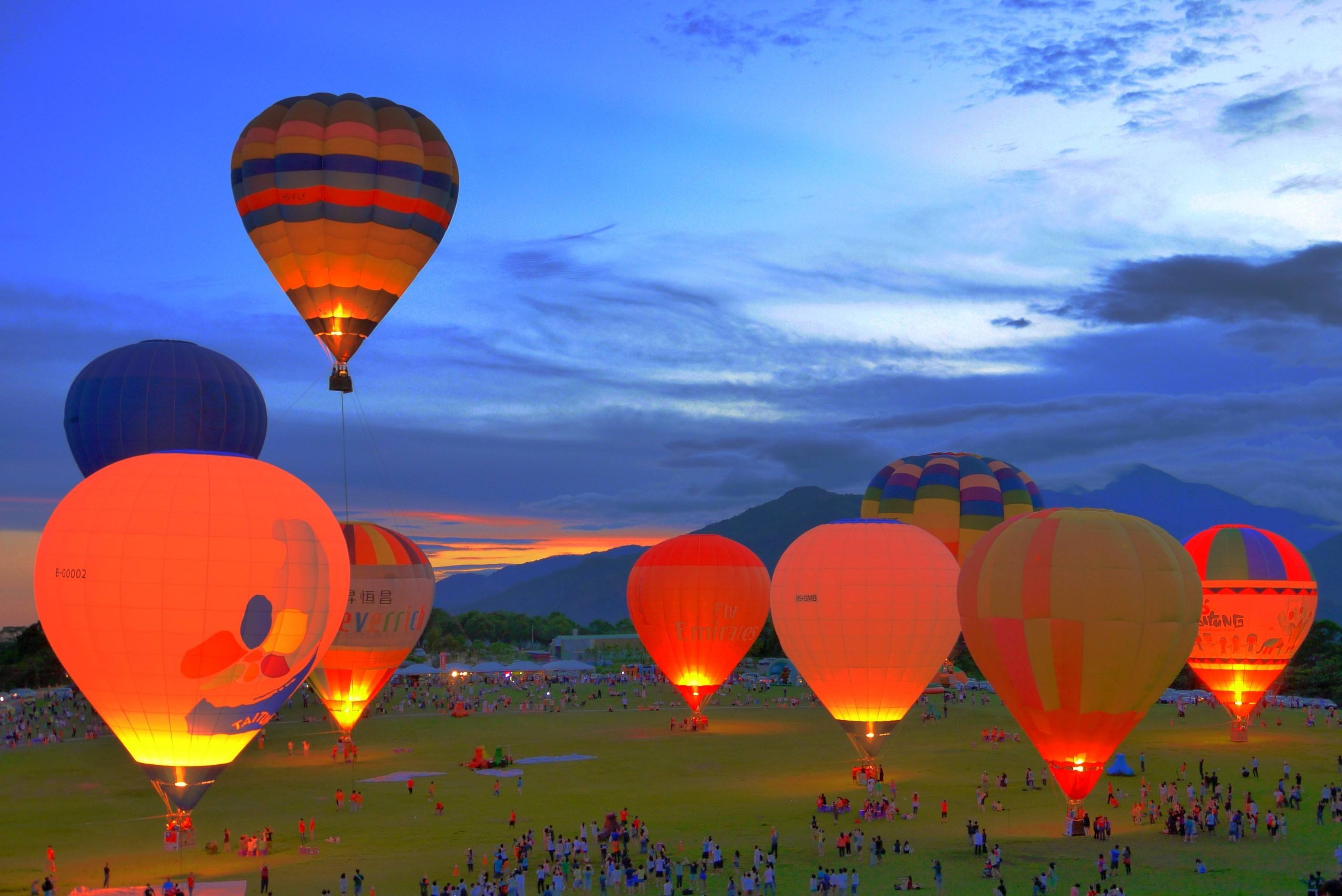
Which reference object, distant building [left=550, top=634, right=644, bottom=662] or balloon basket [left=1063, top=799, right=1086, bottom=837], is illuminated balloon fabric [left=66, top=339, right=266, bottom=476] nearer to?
balloon basket [left=1063, top=799, right=1086, bottom=837]

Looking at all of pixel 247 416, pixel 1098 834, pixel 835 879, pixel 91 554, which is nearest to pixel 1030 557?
pixel 1098 834

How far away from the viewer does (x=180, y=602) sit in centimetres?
2138

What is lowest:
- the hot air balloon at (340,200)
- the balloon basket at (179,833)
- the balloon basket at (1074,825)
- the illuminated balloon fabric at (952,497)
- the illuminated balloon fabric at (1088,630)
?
the balloon basket at (1074,825)

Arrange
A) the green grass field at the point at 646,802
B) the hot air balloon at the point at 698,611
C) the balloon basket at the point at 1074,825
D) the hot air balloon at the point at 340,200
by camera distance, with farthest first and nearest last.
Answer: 1. the hot air balloon at the point at 698,611
2. the hot air balloon at the point at 340,200
3. the balloon basket at the point at 1074,825
4. the green grass field at the point at 646,802

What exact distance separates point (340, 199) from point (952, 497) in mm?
30985

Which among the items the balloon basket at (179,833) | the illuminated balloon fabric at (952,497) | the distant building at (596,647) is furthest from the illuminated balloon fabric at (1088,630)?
the distant building at (596,647)

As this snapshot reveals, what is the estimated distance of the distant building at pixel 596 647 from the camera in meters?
93.5

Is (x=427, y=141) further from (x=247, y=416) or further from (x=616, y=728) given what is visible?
(x=616, y=728)

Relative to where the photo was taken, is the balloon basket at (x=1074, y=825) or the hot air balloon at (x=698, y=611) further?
the hot air balloon at (x=698, y=611)

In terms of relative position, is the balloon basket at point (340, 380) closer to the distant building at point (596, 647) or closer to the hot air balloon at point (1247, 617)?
the hot air balloon at point (1247, 617)

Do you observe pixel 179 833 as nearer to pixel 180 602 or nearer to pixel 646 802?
pixel 180 602

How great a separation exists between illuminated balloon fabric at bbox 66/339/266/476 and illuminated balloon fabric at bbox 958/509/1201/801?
24293mm

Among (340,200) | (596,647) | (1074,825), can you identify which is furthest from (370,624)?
(596,647)

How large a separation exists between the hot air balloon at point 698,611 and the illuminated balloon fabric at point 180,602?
20142 mm
